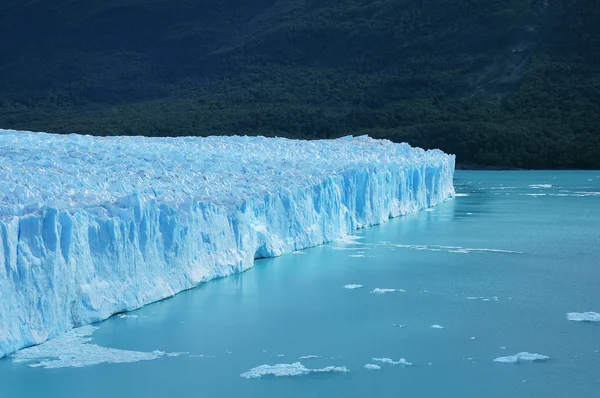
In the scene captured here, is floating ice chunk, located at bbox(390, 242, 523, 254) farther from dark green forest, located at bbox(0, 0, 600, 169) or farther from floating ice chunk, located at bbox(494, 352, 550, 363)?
dark green forest, located at bbox(0, 0, 600, 169)

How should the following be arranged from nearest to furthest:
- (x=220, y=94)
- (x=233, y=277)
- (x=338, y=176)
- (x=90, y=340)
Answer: (x=90, y=340), (x=233, y=277), (x=338, y=176), (x=220, y=94)

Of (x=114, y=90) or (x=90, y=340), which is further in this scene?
(x=114, y=90)

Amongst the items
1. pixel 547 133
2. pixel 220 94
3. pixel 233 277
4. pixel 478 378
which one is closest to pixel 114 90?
pixel 220 94

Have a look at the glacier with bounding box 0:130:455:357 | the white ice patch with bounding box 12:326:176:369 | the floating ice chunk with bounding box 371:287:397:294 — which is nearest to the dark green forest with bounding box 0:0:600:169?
the glacier with bounding box 0:130:455:357

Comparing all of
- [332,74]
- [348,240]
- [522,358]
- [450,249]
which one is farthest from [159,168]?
[332,74]

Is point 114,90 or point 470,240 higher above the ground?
point 114,90

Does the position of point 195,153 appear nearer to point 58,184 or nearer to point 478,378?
point 58,184

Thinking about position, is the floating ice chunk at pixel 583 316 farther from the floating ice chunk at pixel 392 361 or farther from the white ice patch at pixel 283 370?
the white ice patch at pixel 283 370
